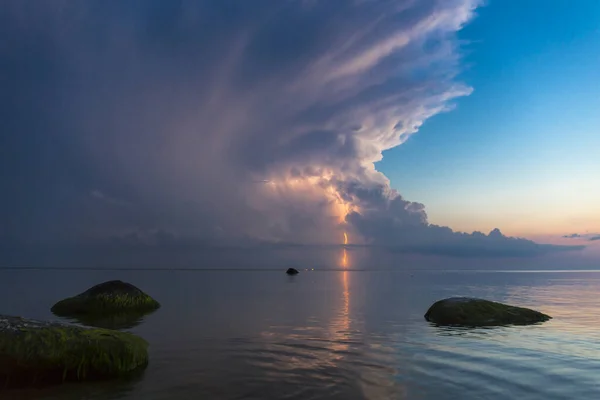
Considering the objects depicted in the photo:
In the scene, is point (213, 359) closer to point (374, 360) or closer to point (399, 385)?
point (374, 360)

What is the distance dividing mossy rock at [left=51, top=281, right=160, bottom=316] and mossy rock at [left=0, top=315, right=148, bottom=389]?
1612 centimetres

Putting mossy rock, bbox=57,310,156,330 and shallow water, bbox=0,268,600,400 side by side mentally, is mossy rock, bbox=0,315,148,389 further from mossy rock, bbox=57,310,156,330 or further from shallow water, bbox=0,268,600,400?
mossy rock, bbox=57,310,156,330

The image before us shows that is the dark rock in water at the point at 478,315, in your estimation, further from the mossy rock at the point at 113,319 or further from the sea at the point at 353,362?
the mossy rock at the point at 113,319

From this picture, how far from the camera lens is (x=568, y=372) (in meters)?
11.0

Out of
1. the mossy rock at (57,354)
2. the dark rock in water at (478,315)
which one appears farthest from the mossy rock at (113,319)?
the dark rock in water at (478,315)

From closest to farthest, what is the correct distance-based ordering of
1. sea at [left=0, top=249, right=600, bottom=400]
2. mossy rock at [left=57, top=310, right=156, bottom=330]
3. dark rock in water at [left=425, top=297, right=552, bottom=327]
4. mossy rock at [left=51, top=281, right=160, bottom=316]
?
sea at [left=0, top=249, right=600, bottom=400] → mossy rock at [left=57, top=310, right=156, bottom=330] → dark rock in water at [left=425, top=297, right=552, bottom=327] → mossy rock at [left=51, top=281, right=160, bottom=316]

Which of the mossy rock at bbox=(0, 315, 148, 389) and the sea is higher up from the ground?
the mossy rock at bbox=(0, 315, 148, 389)

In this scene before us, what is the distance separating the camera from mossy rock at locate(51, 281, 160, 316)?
25.8 metres

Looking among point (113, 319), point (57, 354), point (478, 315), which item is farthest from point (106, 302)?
point (478, 315)

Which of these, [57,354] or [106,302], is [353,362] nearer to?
[57,354]

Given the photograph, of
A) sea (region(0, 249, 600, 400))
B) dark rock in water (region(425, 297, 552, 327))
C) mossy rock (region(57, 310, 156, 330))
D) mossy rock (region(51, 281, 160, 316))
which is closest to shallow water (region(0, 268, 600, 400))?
sea (region(0, 249, 600, 400))

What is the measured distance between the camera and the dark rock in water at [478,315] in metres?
21.0

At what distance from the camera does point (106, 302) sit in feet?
87.4

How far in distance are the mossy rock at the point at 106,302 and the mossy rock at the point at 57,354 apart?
16124mm
